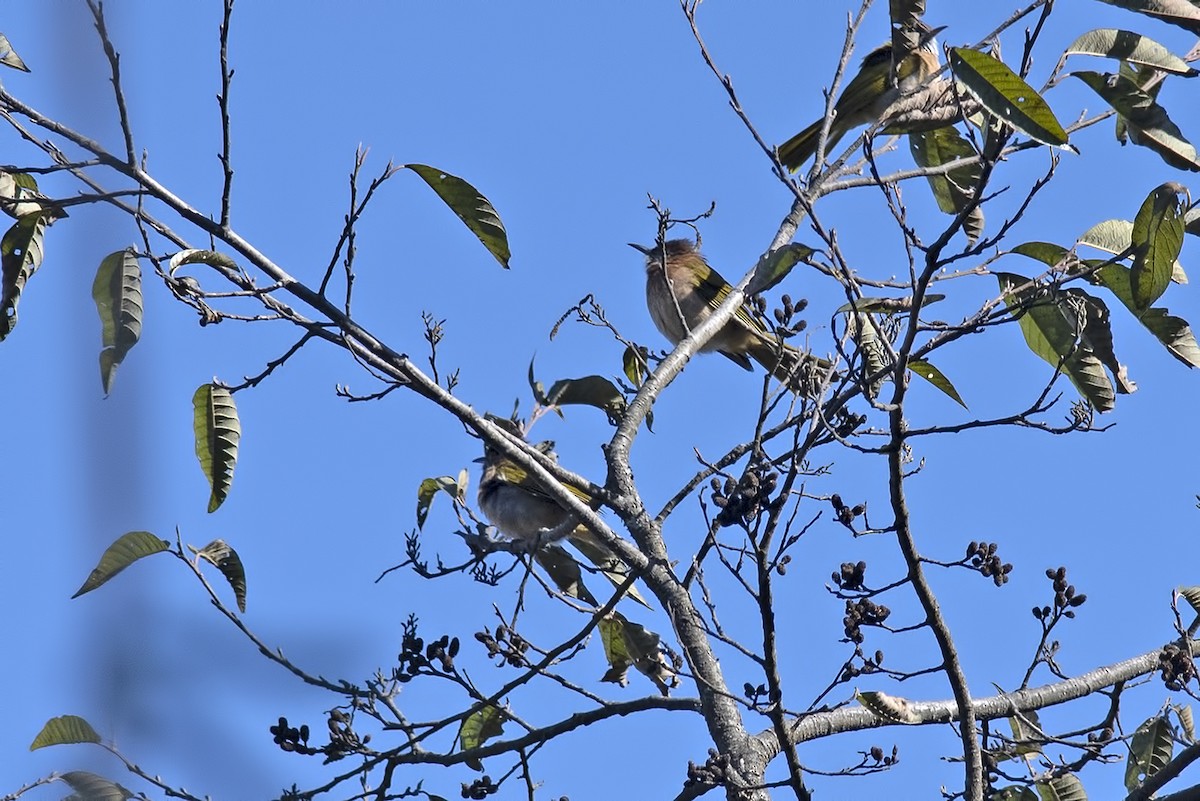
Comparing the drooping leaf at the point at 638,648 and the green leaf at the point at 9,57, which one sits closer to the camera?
the green leaf at the point at 9,57

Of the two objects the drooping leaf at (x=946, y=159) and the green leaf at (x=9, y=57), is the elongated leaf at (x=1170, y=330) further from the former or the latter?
the green leaf at (x=9, y=57)

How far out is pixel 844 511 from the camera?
3.48 meters

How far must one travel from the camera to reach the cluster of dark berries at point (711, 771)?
137 inches

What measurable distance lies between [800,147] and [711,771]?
9.92ft

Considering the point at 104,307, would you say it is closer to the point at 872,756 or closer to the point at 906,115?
the point at 872,756

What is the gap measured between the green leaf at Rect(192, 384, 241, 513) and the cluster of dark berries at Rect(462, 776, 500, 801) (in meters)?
1.16

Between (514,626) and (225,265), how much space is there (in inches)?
51.7

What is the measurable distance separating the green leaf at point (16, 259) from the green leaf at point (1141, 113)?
9.23 ft

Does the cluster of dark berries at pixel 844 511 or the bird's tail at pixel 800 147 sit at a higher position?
the bird's tail at pixel 800 147

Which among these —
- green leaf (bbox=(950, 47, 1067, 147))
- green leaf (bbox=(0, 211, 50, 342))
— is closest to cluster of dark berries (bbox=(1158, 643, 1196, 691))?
green leaf (bbox=(950, 47, 1067, 147))

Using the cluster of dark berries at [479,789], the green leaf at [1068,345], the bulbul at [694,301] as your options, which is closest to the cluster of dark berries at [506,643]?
the cluster of dark berries at [479,789]

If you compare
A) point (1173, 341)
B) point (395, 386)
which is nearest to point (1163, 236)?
point (1173, 341)

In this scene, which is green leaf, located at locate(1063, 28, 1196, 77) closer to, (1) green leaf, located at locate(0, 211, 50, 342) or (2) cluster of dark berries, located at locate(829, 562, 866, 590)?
(2) cluster of dark berries, located at locate(829, 562, 866, 590)

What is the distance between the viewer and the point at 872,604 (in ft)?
11.3
